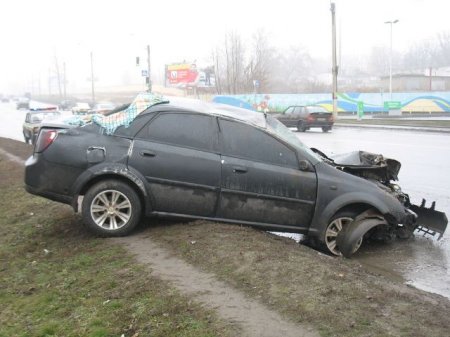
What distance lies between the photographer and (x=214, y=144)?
5.91 meters

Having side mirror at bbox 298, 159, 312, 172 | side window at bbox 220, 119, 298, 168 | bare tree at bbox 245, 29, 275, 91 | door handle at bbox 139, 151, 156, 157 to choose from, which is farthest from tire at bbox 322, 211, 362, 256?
bare tree at bbox 245, 29, 275, 91

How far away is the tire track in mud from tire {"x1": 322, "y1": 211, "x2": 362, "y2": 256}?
1.91 m

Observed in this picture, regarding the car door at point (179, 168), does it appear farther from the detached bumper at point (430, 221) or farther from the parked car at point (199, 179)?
the detached bumper at point (430, 221)

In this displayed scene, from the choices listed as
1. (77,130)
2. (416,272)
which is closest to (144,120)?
(77,130)

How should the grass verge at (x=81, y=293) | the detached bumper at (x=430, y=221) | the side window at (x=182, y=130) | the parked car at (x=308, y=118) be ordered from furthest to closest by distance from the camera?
the parked car at (x=308, y=118)
the detached bumper at (x=430, y=221)
the side window at (x=182, y=130)
the grass verge at (x=81, y=293)

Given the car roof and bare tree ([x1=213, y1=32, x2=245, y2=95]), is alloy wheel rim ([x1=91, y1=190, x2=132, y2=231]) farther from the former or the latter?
bare tree ([x1=213, y1=32, x2=245, y2=95])

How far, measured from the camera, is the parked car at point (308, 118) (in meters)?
28.3

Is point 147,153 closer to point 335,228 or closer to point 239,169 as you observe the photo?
point 239,169

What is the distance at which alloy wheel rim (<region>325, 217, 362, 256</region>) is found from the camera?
5.99 m

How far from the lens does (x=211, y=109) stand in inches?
248

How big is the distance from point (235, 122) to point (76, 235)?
226 cm

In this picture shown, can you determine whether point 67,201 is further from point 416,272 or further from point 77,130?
point 416,272

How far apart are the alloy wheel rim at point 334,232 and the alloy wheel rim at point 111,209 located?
226 centimetres

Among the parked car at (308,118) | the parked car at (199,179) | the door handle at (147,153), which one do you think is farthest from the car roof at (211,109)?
the parked car at (308,118)
